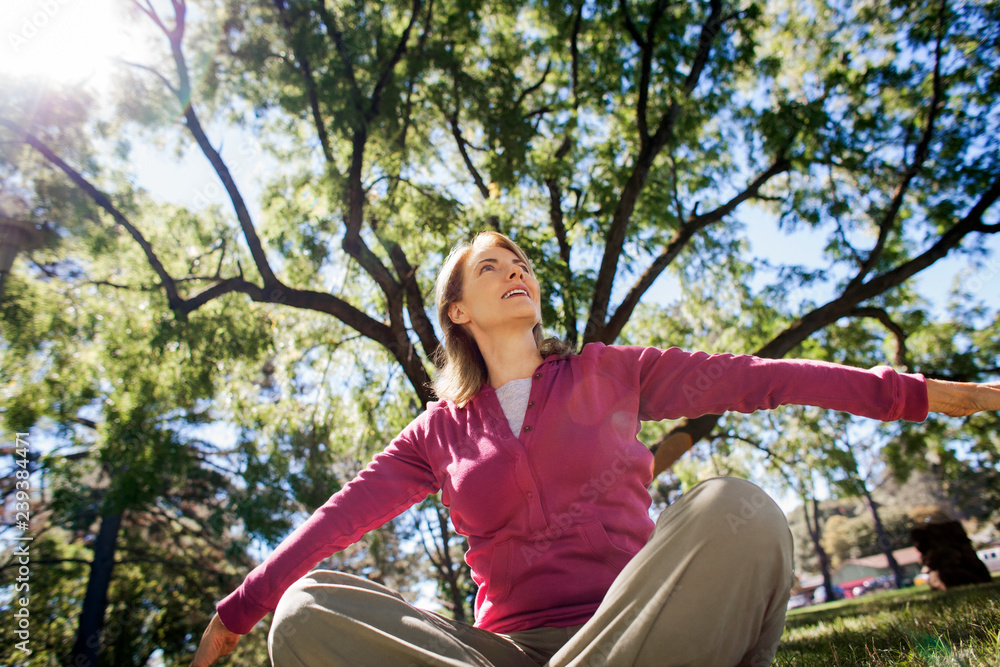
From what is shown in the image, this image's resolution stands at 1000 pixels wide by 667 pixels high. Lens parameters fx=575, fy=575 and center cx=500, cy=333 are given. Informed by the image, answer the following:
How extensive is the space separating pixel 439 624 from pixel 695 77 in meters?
8.70

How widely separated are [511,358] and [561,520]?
848 millimetres

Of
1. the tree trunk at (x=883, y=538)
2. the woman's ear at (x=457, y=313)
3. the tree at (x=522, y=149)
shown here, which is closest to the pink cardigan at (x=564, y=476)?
the woman's ear at (x=457, y=313)

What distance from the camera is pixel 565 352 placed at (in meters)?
2.53

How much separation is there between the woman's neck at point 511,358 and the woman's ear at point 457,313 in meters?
0.23

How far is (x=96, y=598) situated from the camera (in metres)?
11.4

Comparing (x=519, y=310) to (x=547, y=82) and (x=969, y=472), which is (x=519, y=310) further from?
(x=969, y=472)

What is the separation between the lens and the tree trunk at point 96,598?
1100 cm

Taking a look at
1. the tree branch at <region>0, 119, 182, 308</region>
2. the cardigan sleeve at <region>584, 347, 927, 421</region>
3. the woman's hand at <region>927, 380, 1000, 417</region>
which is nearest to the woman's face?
the cardigan sleeve at <region>584, 347, 927, 421</region>

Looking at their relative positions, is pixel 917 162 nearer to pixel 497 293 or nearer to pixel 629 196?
pixel 629 196

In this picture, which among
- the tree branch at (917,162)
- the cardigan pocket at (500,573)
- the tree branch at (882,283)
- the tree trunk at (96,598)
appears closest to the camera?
the cardigan pocket at (500,573)

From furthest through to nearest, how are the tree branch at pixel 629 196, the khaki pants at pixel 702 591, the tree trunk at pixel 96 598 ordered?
the tree trunk at pixel 96 598
the tree branch at pixel 629 196
the khaki pants at pixel 702 591

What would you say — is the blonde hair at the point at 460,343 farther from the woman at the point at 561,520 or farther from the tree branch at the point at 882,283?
the tree branch at the point at 882,283

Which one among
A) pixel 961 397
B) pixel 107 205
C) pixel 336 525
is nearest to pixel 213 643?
pixel 336 525

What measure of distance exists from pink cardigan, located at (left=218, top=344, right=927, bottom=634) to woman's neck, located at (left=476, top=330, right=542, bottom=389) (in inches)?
9.2
